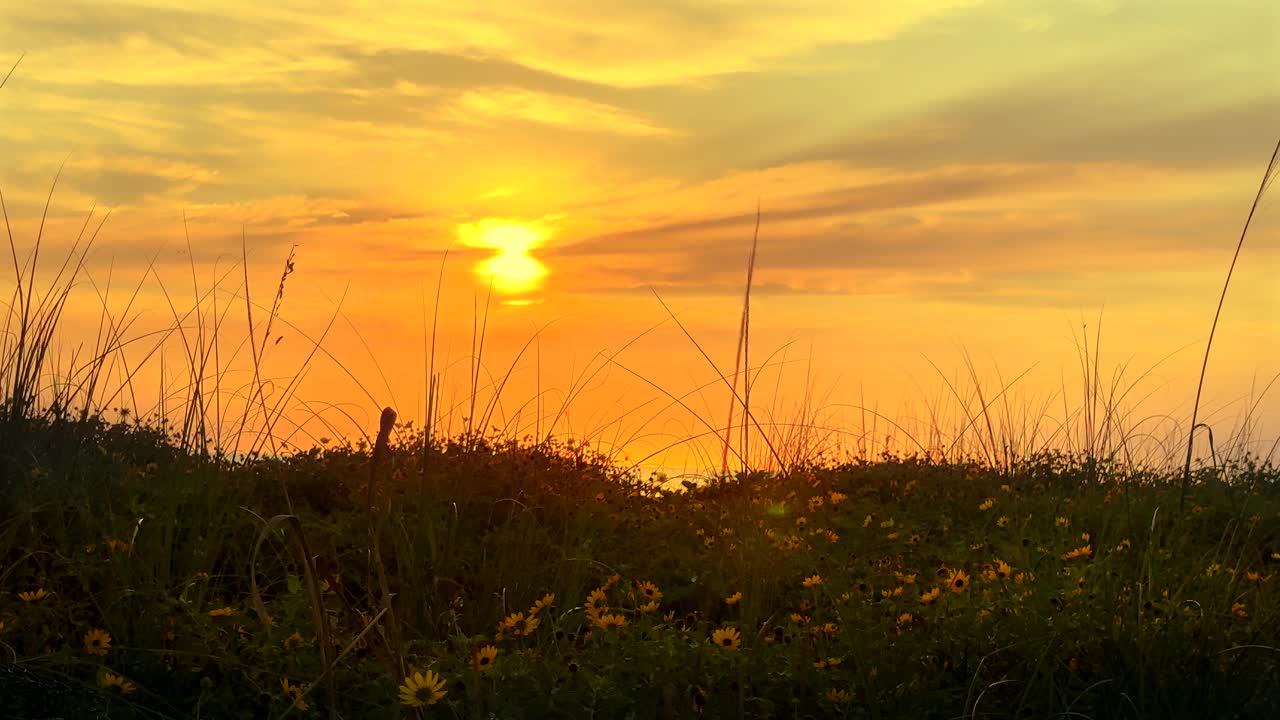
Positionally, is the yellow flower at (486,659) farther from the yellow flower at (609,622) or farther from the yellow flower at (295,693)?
the yellow flower at (295,693)

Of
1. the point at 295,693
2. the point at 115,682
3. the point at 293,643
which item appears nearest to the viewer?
the point at 115,682

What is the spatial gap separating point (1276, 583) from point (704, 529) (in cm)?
282

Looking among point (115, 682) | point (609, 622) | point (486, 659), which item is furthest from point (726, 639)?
point (115, 682)

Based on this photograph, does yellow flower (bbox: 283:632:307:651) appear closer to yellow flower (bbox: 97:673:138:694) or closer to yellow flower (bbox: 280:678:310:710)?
yellow flower (bbox: 280:678:310:710)

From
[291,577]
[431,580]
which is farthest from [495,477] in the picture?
[291,577]

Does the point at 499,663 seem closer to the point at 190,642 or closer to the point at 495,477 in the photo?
the point at 190,642

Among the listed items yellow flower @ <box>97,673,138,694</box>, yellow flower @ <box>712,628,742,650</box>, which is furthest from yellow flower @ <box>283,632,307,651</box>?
yellow flower @ <box>712,628,742,650</box>

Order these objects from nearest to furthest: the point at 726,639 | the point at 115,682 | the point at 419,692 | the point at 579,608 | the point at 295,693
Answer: the point at 419,692, the point at 115,682, the point at 295,693, the point at 726,639, the point at 579,608

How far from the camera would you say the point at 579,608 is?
4.02m

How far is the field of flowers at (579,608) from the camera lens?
9.75ft

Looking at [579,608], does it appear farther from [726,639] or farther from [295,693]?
[295,693]

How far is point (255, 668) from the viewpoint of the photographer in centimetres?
311

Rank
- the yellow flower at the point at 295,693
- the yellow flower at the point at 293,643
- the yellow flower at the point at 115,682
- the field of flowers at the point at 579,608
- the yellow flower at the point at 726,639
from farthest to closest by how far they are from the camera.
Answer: the yellow flower at the point at 293,643 < the yellow flower at the point at 726,639 < the field of flowers at the point at 579,608 < the yellow flower at the point at 115,682 < the yellow flower at the point at 295,693

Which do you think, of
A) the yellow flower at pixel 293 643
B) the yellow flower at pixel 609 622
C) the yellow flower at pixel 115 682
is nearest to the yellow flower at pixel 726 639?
the yellow flower at pixel 609 622
